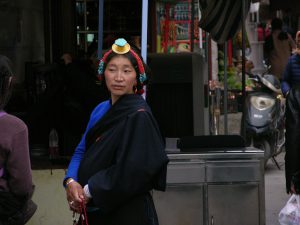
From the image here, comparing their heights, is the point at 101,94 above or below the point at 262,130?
above

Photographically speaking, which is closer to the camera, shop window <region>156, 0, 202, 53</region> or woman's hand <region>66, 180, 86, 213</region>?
woman's hand <region>66, 180, 86, 213</region>

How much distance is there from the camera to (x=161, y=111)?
793 centimetres

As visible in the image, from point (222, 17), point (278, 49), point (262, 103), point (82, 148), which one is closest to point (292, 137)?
point (222, 17)

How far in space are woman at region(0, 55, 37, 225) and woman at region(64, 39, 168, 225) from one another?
282 millimetres

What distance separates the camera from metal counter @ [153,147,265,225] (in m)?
5.89

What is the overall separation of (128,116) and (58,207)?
136 inches

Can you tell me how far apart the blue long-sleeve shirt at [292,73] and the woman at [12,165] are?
439 cm

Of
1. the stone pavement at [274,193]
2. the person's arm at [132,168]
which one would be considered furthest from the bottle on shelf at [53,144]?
the person's arm at [132,168]

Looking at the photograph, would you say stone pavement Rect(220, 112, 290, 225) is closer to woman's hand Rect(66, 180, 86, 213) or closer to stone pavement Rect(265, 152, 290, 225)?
stone pavement Rect(265, 152, 290, 225)

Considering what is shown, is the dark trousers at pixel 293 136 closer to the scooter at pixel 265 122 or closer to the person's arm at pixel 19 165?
the person's arm at pixel 19 165

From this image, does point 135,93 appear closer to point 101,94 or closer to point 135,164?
point 135,164

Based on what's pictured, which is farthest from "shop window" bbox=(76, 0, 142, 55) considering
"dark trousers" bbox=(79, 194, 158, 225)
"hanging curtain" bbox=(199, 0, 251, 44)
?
"dark trousers" bbox=(79, 194, 158, 225)

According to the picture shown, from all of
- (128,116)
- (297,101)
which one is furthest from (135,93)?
(297,101)

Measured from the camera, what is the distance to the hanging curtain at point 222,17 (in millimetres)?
8664
